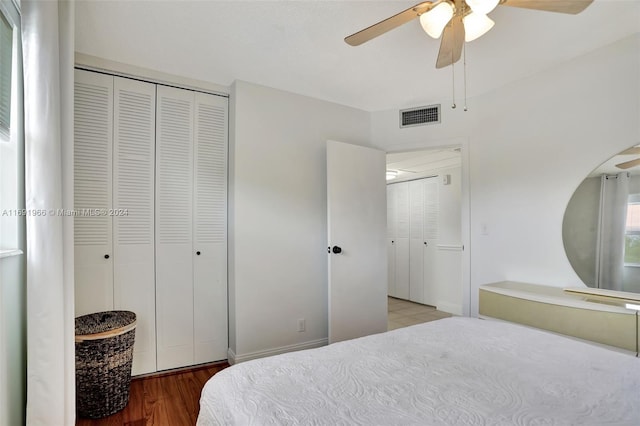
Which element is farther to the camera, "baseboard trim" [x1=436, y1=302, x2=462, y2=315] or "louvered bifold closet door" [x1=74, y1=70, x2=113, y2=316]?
"baseboard trim" [x1=436, y1=302, x2=462, y2=315]

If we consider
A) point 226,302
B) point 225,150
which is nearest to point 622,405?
point 226,302

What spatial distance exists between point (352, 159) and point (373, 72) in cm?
79

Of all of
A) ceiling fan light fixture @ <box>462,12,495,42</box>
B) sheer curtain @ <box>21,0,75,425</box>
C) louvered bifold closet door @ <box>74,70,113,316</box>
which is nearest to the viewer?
sheer curtain @ <box>21,0,75,425</box>

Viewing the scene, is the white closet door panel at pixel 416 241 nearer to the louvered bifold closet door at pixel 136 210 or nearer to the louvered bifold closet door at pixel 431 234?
the louvered bifold closet door at pixel 431 234

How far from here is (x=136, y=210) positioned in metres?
2.51

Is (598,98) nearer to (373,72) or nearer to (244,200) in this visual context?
(373,72)

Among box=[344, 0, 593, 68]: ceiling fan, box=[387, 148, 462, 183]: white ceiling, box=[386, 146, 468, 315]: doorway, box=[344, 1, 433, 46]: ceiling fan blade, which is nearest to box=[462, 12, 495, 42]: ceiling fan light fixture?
box=[344, 0, 593, 68]: ceiling fan

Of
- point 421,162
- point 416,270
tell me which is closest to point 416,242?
point 416,270

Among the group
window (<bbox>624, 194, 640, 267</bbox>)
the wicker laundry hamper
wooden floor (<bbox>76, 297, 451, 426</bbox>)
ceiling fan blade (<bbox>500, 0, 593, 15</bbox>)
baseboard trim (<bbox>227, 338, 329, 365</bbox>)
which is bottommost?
wooden floor (<bbox>76, 297, 451, 426</bbox>)

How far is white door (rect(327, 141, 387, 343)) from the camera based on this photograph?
9.86ft

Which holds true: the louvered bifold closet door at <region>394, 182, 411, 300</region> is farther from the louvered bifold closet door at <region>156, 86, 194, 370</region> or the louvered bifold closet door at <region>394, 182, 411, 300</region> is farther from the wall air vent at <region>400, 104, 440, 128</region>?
the louvered bifold closet door at <region>156, 86, 194, 370</region>

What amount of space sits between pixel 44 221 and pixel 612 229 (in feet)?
10.7

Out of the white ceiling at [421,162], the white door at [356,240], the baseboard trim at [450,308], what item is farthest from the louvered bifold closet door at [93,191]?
the baseboard trim at [450,308]

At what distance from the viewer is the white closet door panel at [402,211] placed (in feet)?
17.7
